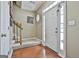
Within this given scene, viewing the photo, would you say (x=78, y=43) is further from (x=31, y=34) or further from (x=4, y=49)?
(x=31, y=34)

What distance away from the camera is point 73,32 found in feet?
7.41

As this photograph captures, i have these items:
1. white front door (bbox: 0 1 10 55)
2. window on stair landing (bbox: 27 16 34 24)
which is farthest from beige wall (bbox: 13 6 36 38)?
white front door (bbox: 0 1 10 55)

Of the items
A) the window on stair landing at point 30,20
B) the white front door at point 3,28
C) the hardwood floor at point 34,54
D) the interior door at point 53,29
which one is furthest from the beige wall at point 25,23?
the white front door at point 3,28

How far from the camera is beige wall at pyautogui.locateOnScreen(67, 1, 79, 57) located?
2122 mm

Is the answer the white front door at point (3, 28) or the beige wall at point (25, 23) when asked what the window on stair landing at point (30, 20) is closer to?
the beige wall at point (25, 23)

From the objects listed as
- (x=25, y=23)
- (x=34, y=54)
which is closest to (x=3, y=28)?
(x=34, y=54)

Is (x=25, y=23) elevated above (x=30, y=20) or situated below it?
below

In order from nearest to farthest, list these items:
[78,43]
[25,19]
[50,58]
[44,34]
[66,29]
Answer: [78,43] < [66,29] < [50,58] < [44,34] < [25,19]

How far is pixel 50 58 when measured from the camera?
290cm

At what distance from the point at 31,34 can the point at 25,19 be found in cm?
138

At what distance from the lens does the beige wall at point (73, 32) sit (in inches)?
83.6

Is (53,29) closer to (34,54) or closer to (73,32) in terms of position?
(34,54)

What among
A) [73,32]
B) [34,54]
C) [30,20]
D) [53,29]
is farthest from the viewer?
[30,20]

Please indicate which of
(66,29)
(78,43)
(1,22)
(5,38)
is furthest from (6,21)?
(78,43)
